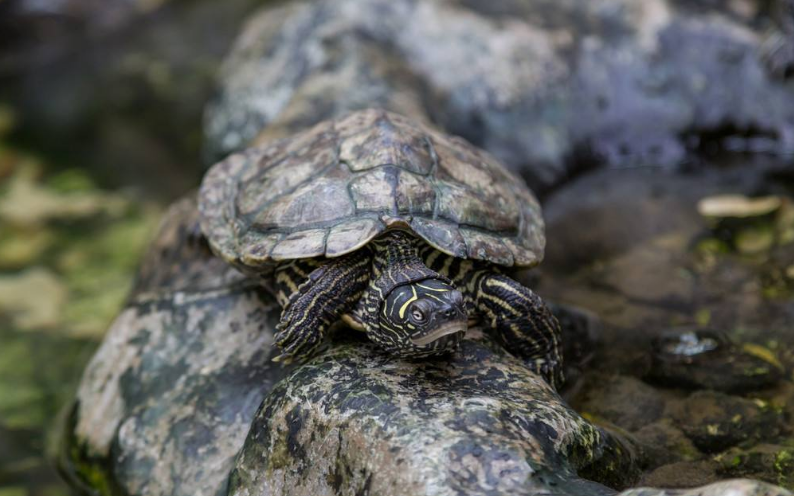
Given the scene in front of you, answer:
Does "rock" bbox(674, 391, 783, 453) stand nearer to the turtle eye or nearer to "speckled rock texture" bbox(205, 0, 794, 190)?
the turtle eye

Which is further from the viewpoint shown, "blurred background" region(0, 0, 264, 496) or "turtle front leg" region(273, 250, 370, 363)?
"blurred background" region(0, 0, 264, 496)

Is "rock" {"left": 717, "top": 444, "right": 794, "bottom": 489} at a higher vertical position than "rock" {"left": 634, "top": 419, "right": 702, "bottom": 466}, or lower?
higher

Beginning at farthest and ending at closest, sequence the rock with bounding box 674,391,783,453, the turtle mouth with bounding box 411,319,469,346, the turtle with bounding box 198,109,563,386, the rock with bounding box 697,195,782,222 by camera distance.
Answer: the rock with bounding box 697,195,782,222
the rock with bounding box 674,391,783,453
the turtle with bounding box 198,109,563,386
the turtle mouth with bounding box 411,319,469,346

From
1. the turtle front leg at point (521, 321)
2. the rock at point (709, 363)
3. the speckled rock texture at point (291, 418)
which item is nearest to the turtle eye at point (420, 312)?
the speckled rock texture at point (291, 418)

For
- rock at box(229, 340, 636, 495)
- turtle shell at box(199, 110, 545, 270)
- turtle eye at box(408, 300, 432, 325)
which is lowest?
rock at box(229, 340, 636, 495)

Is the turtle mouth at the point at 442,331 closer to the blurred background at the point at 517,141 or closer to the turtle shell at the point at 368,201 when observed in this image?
the turtle shell at the point at 368,201

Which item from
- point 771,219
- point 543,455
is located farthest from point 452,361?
point 771,219

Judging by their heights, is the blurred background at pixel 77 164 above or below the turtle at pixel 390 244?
below

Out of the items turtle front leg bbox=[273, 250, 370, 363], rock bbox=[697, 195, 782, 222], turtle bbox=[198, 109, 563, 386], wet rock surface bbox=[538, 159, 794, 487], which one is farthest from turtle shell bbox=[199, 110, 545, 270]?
rock bbox=[697, 195, 782, 222]
